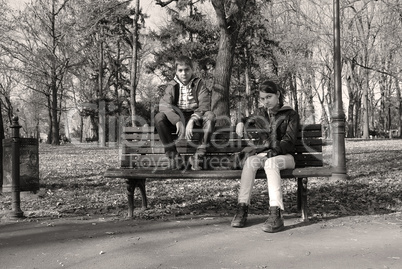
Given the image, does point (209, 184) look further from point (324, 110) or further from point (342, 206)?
point (324, 110)

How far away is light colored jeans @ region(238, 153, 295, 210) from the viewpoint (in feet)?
14.3

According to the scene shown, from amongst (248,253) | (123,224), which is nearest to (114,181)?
(123,224)

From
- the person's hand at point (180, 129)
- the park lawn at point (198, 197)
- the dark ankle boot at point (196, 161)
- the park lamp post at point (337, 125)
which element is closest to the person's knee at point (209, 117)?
the person's hand at point (180, 129)

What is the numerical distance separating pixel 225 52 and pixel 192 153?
686cm

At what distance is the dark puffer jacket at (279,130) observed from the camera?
460 centimetres

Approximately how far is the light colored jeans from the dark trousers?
2.12 ft

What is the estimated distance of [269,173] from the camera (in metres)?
4.43

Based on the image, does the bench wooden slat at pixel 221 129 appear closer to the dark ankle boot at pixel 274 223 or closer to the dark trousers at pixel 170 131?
the dark trousers at pixel 170 131

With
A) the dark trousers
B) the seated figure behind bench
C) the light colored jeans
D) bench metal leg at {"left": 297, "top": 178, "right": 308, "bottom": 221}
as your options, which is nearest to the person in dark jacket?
the light colored jeans

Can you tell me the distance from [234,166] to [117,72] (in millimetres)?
30247

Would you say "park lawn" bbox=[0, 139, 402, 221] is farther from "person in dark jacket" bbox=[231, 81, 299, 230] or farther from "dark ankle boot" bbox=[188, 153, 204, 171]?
"person in dark jacket" bbox=[231, 81, 299, 230]

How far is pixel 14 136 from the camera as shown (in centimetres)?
537

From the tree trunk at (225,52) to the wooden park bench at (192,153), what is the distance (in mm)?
6297

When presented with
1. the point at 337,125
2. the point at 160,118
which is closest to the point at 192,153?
the point at 160,118
